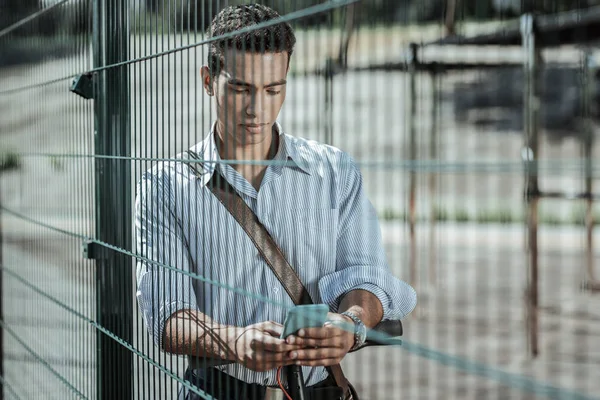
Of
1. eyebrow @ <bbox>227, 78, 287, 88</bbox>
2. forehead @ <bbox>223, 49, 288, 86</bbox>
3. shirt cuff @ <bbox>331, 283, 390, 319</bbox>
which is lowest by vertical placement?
shirt cuff @ <bbox>331, 283, 390, 319</bbox>

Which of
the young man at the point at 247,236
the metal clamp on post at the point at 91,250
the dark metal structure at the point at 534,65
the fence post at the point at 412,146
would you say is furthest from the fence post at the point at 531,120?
the metal clamp on post at the point at 91,250

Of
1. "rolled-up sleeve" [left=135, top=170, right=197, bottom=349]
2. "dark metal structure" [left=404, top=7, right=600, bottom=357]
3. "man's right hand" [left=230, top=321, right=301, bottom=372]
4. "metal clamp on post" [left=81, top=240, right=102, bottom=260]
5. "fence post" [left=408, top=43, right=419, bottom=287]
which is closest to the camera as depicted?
"dark metal structure" [left=404, top=7, right=600, bottom=357]

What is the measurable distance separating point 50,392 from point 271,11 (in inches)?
85.5

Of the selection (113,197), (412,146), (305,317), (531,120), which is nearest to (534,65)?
(531,120)

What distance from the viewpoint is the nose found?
6.20 feet

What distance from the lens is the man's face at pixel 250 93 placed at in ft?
6.15

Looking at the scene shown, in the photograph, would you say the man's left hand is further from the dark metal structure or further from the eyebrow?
the eyebrow

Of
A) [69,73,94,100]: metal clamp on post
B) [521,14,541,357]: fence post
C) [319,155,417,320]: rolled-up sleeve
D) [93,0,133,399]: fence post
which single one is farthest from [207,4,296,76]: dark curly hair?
[69,73,94,100]: metal clamp on post

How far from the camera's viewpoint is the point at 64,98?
326 centimetres

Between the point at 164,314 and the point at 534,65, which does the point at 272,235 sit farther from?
the point at 534,65

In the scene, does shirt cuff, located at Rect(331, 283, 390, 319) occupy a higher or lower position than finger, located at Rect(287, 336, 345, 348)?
higher

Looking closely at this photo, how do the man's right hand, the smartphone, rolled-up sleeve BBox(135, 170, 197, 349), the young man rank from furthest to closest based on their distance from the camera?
rolled-up sleeve BBox(135, 170, 197, 349) → the young man → the man's right hand → the smartphone

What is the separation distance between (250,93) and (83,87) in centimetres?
113

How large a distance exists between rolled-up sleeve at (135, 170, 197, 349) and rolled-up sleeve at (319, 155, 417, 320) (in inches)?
12.6
